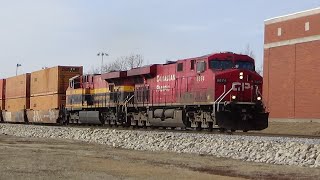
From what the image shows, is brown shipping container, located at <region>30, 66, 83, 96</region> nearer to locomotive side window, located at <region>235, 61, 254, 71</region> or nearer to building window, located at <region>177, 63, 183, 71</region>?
building window, located at <region>177, 63, 183, 71</region>

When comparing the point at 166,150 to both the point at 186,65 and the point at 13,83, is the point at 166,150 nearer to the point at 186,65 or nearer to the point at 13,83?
the point at 186,65

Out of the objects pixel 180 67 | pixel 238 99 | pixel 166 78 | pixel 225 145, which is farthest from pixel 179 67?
pixel 225 145

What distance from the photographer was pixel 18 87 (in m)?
44.2

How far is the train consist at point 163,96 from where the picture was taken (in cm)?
2116

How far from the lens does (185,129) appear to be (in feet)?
78.0

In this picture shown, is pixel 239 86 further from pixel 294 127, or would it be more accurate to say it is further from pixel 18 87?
pixel 18 87

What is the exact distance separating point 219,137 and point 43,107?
24112 millimetres

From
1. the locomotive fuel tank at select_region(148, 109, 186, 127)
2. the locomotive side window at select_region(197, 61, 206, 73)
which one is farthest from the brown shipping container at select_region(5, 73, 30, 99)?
the locomotive side window at select_region(197, 61, 206, 73)

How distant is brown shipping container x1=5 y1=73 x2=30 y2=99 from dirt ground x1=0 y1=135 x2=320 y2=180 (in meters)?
27.9

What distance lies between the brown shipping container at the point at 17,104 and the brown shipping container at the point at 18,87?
1.22ft

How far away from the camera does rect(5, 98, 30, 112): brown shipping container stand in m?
41.7

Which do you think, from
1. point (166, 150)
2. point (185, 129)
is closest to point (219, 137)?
point (166, 150)

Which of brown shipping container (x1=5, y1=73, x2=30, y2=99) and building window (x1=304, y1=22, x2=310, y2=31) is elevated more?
building window (x1=304, y1=22, x2=310, y2=31)

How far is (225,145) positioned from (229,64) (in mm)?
7414
